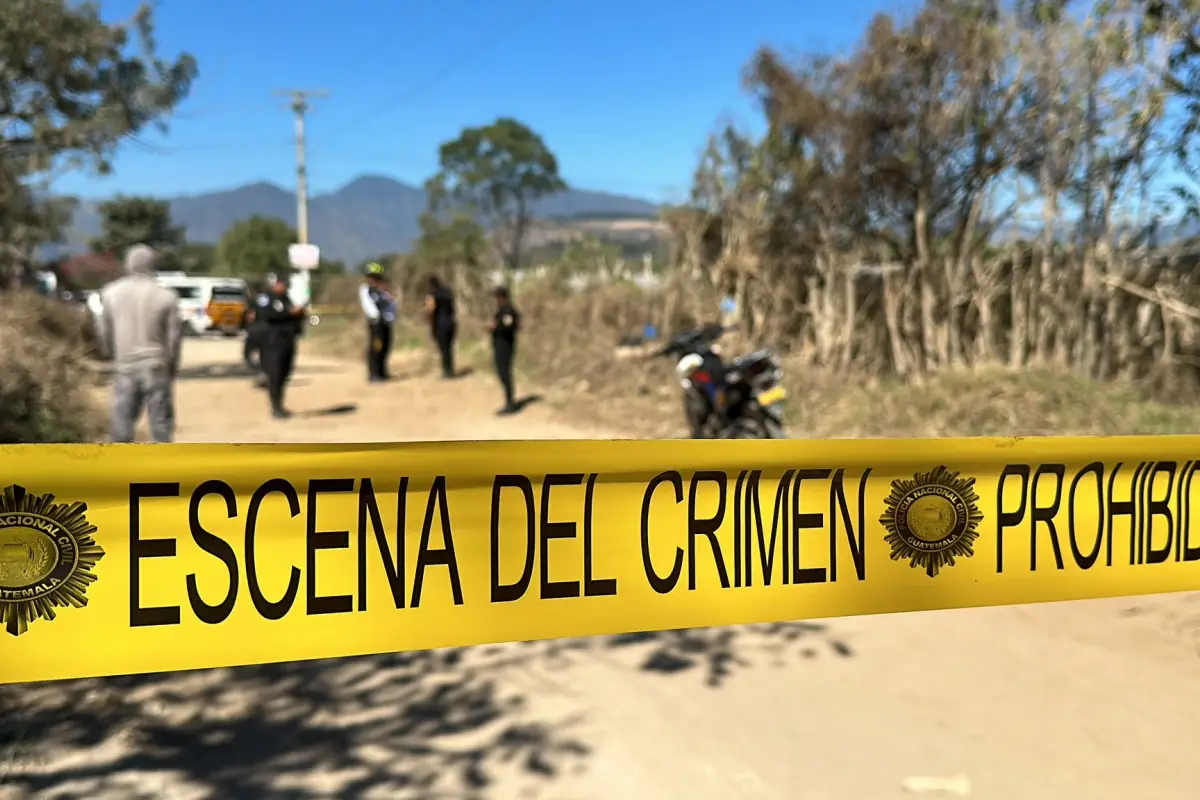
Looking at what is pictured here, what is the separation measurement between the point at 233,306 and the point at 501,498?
94.3ft

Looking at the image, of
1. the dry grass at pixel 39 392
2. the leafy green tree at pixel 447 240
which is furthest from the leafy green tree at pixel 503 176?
the dry grass at pixel 39 392

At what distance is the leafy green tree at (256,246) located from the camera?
54.0 metres

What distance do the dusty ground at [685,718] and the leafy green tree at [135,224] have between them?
208ft

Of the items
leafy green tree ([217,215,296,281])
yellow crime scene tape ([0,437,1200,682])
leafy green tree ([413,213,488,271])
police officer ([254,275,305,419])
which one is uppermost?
leafy green tree ([217,215,296,281])

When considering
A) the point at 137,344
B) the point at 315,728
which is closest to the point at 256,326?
the point at 137,344

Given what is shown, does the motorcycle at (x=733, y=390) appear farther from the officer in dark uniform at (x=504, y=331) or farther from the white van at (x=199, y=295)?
the white van at (x=199, y=295)

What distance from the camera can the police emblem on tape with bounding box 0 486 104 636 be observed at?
218 centimetres

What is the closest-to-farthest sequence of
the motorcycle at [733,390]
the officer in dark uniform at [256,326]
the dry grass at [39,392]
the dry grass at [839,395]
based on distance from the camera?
1. the dry grass at [39,392]
2. the motorcycle at [733,390]
3. the dry grass at [839,395]
4. the officer in dark uniform at [256,326]

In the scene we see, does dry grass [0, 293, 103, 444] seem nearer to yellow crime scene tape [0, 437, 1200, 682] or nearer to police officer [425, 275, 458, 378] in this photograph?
yellow crime scene tape [0, 437, 1200, 682]

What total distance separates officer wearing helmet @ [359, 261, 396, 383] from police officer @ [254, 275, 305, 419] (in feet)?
5.93

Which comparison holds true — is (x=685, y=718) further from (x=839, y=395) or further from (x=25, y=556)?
(x=839, y=395)

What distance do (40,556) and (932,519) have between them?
2.67m

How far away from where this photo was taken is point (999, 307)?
10.1 metres

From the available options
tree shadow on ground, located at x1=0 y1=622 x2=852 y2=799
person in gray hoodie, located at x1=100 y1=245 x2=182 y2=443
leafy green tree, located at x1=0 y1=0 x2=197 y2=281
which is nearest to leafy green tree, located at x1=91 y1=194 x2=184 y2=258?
leafy green tree, located at x1=0 y1=0 x2=197 y2=281
